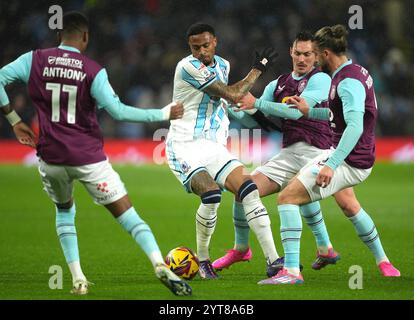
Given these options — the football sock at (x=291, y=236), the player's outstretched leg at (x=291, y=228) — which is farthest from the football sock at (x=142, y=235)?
the football sock at (x=291, y=236)

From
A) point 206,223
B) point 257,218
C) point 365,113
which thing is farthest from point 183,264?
point 365,113

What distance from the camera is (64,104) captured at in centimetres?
727

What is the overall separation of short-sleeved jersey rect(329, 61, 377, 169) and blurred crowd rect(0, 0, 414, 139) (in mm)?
13082

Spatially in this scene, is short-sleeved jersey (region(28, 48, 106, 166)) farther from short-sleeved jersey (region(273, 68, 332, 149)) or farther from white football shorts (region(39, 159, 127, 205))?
short-sleeved jersey (region(273, 68, 332, 149))

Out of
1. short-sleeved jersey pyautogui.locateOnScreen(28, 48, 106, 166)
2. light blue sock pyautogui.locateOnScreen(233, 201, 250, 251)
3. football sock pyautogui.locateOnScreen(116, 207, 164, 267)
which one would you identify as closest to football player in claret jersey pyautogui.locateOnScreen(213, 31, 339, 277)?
light blue sock pyautogui.locateOnScreen(233, 201, 250, 251)

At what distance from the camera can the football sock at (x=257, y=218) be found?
8.48 metres

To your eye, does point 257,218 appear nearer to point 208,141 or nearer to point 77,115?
point 208,141

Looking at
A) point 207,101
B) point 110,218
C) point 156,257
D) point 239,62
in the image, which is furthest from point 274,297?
point 239,62

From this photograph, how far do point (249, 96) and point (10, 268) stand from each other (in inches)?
113

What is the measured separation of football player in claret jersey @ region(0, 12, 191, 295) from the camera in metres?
7.23

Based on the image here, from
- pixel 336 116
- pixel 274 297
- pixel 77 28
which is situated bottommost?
pixel 274 297

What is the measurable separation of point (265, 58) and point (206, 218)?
1.62 metres

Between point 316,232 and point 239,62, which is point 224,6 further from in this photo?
point 316,232

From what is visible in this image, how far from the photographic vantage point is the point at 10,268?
9.09 meters
